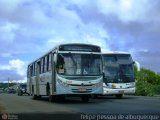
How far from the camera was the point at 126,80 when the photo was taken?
3806 centimetres

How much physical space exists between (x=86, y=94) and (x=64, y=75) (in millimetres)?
1769

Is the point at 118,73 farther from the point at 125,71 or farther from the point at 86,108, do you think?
the point at 86,108

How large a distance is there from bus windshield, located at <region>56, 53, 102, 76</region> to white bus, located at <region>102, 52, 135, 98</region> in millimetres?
9050

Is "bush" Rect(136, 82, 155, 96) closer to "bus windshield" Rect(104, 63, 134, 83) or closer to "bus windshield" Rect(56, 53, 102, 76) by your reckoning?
"bus windshield" Rect(104, 63, 134, 83)

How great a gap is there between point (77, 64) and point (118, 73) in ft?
33.0

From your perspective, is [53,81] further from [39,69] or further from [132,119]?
[132,119]

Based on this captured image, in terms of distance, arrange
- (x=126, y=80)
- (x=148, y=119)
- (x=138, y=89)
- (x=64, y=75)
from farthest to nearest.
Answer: (x=138, y=89)
(x=126, y=80)
(x=64, y=75)
(x=148, y=119)

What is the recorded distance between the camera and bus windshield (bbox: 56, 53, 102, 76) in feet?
93.2

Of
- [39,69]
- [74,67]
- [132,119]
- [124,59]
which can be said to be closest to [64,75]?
[74,67]

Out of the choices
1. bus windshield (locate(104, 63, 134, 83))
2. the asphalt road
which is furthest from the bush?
the asphalt road

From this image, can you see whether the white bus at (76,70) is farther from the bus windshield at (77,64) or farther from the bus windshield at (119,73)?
the bus windshield at (119,73)

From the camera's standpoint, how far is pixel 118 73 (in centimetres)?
3809

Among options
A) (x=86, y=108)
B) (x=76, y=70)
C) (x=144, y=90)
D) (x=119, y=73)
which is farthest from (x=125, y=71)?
(x=144, y=90)

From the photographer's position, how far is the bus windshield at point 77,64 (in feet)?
93.2
